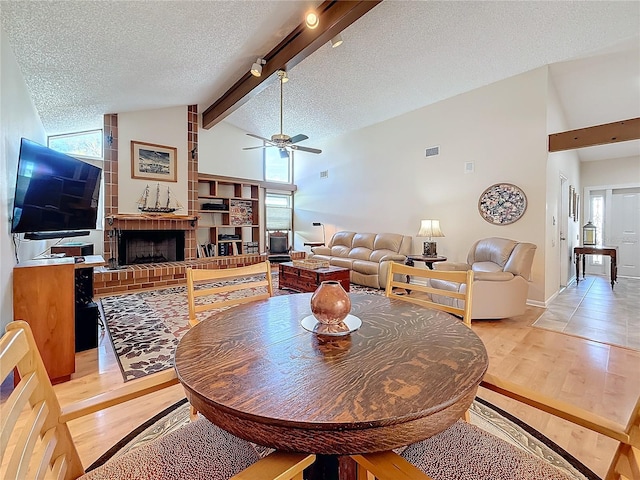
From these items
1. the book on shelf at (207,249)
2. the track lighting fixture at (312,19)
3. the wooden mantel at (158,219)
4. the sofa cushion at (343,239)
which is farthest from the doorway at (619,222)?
the wooden mantel at (158,219)

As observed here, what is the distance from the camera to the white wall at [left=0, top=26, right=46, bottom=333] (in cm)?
202

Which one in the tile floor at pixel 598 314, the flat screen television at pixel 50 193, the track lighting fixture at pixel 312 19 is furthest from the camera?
the track lighting fixture at pixel 312 19

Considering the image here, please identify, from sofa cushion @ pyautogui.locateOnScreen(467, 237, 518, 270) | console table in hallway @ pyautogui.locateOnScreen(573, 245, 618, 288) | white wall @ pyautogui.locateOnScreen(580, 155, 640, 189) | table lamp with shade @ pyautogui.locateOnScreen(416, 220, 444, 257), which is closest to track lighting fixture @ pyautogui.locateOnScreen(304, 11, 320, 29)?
table lamp with shade @ pyautogui.locateOnScreen(416, 220, 444, 257)

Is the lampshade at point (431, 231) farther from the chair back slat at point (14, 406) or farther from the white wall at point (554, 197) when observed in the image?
the chair back slat at point (14, 406)

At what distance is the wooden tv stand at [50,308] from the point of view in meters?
1.98

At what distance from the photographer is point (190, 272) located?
4.86 feet

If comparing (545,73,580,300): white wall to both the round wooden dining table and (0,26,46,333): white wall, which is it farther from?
(0,26,46,333): white wall

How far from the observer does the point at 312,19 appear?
10.7 ft

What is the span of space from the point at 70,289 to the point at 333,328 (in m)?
2.08

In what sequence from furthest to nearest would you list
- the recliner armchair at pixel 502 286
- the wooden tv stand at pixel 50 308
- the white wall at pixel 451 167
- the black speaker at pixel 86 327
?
1. the white wall at pixel 451 167
2. the recliner armchair at pixel 502 286
3. the black speaker at pixel 86 327
4. the wooden tv stand at pixel 50 308

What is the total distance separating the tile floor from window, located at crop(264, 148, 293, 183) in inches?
250

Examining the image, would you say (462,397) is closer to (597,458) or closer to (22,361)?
(22,361)

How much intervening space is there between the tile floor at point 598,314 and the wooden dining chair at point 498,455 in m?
2.85

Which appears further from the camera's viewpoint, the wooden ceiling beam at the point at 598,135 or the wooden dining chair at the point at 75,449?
the wooden ceiling beam at the point at 598,135
